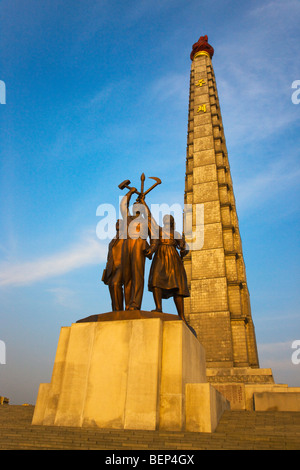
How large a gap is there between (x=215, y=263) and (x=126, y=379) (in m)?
15.7

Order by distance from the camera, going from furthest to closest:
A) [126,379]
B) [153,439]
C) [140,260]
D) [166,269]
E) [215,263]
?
[215,263] → [166,269] → [140,260] → [126,379] → [153,439]

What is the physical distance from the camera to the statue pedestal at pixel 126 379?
5.61 meters

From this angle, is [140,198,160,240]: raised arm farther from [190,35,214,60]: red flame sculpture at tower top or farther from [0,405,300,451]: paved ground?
[190,35,214,60]: red flame sculpture at tower top

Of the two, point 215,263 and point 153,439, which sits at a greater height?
point 215,263

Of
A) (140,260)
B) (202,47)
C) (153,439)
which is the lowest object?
(153,439)

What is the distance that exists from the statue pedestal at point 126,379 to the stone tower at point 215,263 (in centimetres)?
1189

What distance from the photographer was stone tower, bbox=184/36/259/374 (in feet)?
60.9

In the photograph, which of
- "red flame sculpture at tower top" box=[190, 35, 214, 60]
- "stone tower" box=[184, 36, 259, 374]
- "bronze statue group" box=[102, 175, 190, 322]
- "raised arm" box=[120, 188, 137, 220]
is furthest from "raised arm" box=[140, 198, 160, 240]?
"red flame sculpture at tower top" box=[190, 35, 214, 60]

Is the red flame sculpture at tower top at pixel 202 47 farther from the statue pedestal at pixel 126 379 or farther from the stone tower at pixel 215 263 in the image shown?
the statue pedestal at pixel 126 379

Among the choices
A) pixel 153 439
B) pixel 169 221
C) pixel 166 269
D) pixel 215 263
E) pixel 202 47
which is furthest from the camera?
pixel 202 47

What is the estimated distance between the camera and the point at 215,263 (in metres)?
20.9

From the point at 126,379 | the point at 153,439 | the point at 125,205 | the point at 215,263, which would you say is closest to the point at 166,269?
the point at 125,205

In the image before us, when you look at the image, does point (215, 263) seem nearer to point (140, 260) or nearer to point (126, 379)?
point (140, 260)
